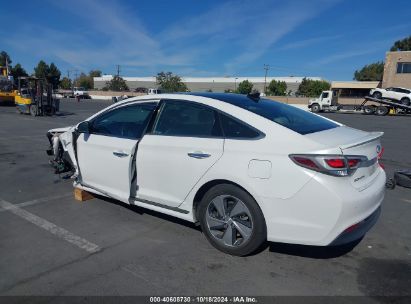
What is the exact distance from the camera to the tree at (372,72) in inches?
3757

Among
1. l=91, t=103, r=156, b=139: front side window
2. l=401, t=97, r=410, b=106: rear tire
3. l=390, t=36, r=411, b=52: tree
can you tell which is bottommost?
l=91, t=103, r=156, b=139: front side window

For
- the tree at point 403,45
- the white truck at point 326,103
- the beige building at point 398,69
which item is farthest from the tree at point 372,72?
the white truck at point 326,103

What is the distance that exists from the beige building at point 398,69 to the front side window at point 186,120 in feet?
174

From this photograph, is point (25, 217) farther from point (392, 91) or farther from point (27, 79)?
point (392, 91)

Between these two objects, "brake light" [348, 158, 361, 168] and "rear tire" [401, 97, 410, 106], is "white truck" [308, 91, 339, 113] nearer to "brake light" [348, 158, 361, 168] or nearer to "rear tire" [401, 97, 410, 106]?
"rear tire" [401, 97, 410, 106]

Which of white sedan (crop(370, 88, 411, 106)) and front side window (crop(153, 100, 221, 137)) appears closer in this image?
front side window (crop(153, 100, 221, 137))

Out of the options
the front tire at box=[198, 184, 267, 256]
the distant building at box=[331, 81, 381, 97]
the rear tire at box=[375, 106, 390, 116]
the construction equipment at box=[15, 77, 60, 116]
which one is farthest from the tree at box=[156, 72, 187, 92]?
the front tire at box=[198, 184, 267, 256]

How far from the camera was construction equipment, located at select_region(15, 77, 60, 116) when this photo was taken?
2009cm

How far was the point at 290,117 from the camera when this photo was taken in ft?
12.0

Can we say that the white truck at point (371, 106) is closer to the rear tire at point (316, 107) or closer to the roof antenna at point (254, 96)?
the rear tire at point (316, 107)

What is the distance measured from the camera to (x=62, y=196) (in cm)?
518

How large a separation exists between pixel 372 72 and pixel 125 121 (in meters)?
108

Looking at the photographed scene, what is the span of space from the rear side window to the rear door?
74 mm

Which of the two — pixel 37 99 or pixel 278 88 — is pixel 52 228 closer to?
pixel 37 99
